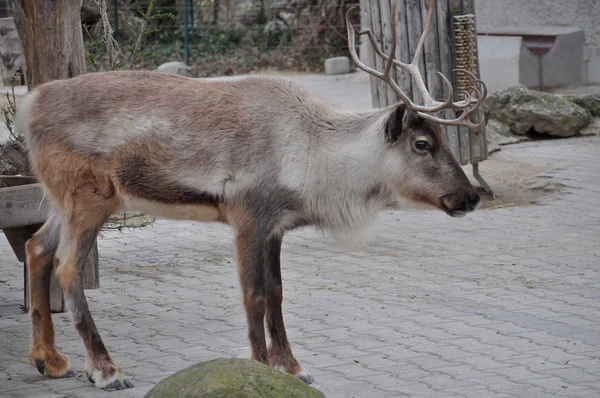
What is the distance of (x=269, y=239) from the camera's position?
Result: 565 cm

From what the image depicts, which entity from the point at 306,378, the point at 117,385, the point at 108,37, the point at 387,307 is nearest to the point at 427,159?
the point at 306,378

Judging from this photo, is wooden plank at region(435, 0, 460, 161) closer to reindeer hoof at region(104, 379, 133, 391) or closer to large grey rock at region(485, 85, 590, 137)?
large grey rock at region(485, 85, 590, 137)

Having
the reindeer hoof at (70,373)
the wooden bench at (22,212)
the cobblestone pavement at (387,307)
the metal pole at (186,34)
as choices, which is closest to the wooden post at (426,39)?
the cobblestone pavement at (387,307)

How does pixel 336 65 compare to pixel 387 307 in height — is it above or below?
above

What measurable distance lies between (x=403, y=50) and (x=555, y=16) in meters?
5.64

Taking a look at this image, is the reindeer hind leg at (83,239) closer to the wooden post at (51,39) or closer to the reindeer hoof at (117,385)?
the reindeer hoof at (117,385)

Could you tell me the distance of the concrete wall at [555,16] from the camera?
46.8 ft

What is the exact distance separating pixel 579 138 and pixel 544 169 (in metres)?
1.94

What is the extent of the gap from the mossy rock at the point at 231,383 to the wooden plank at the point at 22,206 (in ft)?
7.51

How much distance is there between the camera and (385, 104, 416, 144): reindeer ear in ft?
18.2

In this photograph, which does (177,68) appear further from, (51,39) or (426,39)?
(51,39)

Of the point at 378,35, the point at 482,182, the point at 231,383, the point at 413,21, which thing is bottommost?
the point at 482,182

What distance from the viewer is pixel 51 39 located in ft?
22.8

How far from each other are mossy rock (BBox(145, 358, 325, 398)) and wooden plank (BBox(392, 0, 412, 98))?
5664 mm
